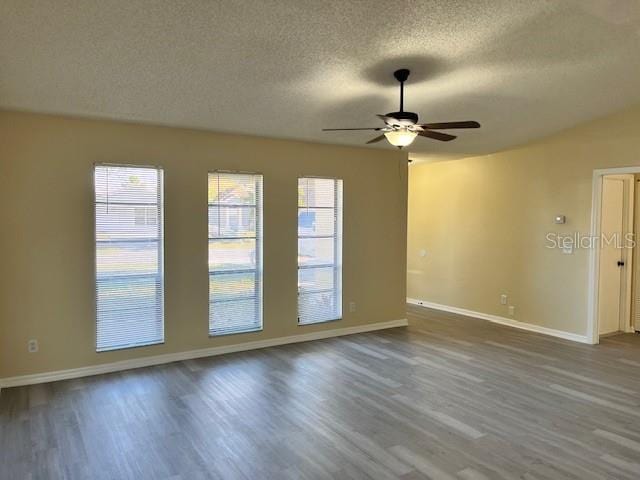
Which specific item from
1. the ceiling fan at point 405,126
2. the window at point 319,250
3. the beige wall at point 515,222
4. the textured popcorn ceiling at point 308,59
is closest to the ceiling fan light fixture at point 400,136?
the ceiling fan at point 405,126

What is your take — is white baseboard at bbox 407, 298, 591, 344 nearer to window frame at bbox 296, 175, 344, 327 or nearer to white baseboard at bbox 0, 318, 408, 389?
white baseboard at bbox 0, 318, 408, 389

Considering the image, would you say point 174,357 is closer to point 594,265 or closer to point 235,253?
point 235,253

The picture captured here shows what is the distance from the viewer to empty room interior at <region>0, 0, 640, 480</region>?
320cm

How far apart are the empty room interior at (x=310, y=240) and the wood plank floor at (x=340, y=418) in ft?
0.09

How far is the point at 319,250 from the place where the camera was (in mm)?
6324

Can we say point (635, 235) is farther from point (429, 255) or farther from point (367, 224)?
point (367, 224)

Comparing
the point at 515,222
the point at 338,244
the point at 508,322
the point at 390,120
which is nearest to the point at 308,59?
the point at 390,120

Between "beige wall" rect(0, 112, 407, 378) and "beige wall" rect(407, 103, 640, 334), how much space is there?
4.52ft

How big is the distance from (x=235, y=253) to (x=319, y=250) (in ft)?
4.01

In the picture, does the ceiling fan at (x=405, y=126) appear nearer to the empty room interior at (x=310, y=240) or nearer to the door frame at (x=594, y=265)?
the empty room interior at (x=310, y=240)

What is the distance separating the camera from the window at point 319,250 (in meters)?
6.15

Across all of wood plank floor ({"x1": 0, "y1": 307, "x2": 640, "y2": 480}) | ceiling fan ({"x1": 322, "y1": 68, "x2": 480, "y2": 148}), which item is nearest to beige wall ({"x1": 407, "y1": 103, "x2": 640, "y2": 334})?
wood plank floor ({"x1": 0, "y1": 307, "x2": 640, "y2": 480})

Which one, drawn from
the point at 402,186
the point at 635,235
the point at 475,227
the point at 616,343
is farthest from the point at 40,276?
the point at 635,235

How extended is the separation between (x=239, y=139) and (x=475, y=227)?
4.12 m
